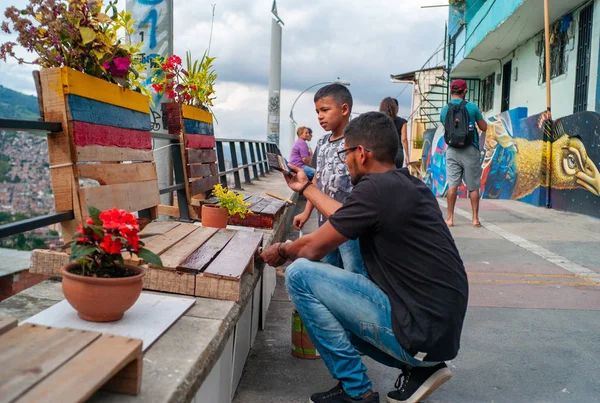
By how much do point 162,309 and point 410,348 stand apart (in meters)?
1.10

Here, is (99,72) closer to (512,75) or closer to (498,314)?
(498,314)

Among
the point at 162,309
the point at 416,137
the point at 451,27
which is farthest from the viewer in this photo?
the point at 416,137

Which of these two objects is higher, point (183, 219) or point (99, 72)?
point (99, 72)

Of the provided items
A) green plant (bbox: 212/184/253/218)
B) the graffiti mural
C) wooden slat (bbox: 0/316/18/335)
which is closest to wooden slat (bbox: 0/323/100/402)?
wooden slat (bbox: 0/316/18/335)

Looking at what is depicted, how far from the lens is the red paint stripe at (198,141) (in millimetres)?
5414

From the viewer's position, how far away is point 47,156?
9.92ft

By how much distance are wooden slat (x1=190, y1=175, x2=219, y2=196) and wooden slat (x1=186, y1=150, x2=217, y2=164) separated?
7.6 inches

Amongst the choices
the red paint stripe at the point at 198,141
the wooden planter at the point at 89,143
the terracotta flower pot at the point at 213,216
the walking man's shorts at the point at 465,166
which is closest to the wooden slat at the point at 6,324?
the wooden planter at the point at 89,143

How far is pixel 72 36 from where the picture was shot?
3.10 metres

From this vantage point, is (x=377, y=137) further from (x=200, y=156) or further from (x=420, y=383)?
(x=200, y=156)

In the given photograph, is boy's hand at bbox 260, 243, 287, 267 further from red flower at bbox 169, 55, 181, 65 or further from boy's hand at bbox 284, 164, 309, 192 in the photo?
red flower at bbox 169, 55, 181, 65

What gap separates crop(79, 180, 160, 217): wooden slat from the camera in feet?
10.1

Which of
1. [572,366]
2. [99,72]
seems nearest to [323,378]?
[572,366]

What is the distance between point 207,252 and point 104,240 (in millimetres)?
1037
